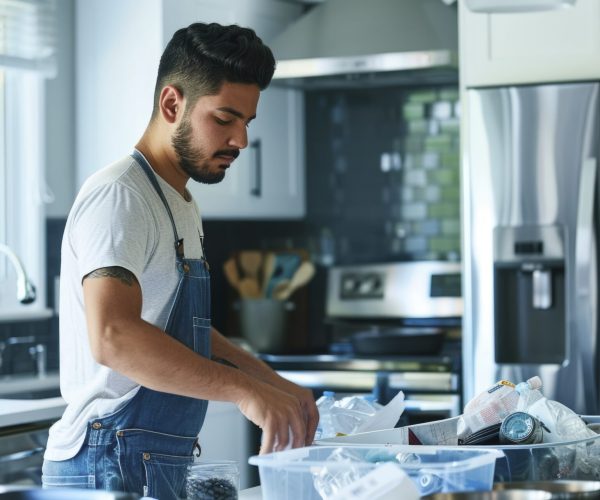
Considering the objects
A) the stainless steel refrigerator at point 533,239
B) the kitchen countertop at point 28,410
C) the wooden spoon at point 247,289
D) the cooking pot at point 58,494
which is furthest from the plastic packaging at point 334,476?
the wooden spoon at point 247,289

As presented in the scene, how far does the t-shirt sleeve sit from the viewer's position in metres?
1.80

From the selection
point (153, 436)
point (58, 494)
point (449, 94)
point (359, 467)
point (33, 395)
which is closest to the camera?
point (58, 494)

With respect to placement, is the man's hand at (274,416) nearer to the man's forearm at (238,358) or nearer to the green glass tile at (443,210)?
the man's forearm at (238,358)

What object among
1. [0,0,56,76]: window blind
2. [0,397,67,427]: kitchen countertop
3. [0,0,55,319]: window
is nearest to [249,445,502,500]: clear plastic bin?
[0,397,67,427]: kitchen countertop

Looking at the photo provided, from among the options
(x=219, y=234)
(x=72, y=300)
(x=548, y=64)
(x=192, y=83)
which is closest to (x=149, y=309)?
(x=72, y=300)

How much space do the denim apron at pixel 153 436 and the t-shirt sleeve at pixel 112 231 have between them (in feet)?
0.42

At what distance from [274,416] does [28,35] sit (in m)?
2.75

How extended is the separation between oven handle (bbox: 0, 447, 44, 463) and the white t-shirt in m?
1.07

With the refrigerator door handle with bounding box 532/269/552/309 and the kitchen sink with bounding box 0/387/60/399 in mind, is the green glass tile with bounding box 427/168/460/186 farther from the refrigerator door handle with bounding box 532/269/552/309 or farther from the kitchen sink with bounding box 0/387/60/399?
the kitchen sink with bounding box 0/387/60/399

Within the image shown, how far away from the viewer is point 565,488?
4.74 ft

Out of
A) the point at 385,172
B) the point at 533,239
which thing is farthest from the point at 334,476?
the point at 385,172

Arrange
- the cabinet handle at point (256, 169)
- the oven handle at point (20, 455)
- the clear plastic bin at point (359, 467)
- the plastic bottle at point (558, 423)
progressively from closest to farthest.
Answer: the clear plastic bin at point (359, 467), the plastic bottle at point (558, 423), the oven handle at point (20, 455), the cabinet handle at point (256, 169)

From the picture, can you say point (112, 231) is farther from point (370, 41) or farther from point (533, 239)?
point (370, 41)

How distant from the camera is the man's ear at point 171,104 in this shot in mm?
2053
